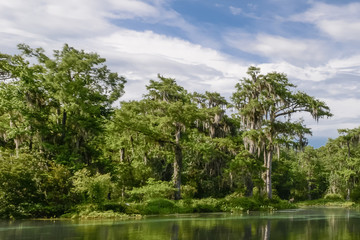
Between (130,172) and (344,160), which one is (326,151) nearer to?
(344,160)

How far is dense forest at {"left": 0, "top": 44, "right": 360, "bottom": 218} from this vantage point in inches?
1087

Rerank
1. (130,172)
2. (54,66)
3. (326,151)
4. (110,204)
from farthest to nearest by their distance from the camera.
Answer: (326,151)
(130,172)
(54,66)
(110,204)

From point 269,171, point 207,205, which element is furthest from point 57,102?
point 269,171

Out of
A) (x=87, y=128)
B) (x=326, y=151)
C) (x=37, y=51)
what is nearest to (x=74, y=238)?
(x=87, y=128)

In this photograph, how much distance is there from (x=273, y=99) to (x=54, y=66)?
77.6 feet

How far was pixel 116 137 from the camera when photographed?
41094mm

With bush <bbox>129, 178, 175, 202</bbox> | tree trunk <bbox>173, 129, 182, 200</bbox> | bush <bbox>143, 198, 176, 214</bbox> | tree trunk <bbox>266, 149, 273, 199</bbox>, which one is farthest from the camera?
tree trunk <bbox>266, 149, 273, 199</bbox>

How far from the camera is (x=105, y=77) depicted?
35219mm

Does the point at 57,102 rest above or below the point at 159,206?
above

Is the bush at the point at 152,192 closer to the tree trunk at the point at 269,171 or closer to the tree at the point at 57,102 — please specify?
the tree at the point at 57,102

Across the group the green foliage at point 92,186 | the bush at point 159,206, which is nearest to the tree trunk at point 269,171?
the bush at point 159,206

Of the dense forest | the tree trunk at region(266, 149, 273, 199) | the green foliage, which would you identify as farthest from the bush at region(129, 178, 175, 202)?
the tree trunk at region(266, 149, 273, 199)

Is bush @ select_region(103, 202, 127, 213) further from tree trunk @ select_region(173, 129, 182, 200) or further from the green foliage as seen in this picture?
tree trunk @ select_region(173, 129, 182, 200)

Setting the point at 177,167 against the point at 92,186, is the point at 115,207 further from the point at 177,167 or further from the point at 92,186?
the point at 177,167
